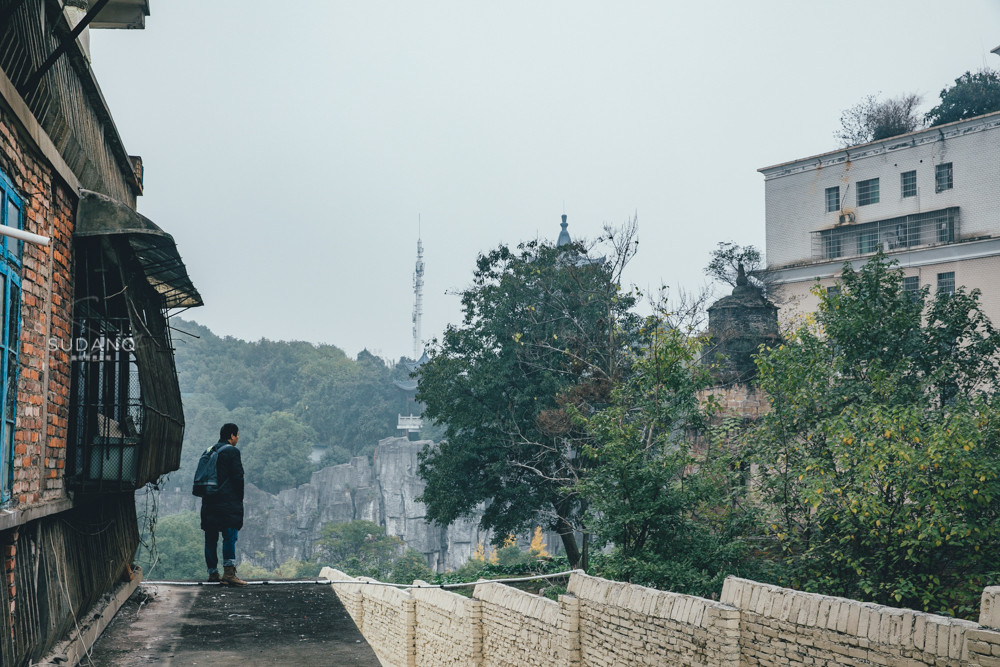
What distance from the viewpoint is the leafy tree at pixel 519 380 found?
3017cm

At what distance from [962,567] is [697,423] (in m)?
6.75

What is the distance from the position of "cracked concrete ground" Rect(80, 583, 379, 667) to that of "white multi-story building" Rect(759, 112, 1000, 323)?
1093 inches

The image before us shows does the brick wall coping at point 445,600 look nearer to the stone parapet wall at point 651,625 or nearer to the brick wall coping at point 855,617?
the stone parapet wall at point 651,625

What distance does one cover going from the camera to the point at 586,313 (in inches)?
1244

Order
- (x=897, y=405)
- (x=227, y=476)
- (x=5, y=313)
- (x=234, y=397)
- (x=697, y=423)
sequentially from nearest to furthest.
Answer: (x=5, y=313)
(x=227, y=476)
(x=897, y=405)
(x=697, y=423)
(x=234, y=397)

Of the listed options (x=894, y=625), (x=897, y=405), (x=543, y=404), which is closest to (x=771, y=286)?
(x=543, y=404)

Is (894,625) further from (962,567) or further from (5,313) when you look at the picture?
(5,313)

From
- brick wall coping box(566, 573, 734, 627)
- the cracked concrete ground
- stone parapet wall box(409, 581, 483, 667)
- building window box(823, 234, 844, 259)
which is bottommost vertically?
stone parapet wall box(409, 581, 483, 667)

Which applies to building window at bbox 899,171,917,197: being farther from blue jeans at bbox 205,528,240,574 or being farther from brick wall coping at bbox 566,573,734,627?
blue jeans at bbox 205,528,240,574

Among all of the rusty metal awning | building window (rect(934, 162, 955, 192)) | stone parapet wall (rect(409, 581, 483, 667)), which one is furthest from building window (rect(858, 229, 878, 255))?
the rusty metal awning

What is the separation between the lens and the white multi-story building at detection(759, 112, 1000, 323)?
35.4 metres

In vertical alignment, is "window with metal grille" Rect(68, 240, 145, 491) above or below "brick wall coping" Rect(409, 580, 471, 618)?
above

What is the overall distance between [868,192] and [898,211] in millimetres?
1542

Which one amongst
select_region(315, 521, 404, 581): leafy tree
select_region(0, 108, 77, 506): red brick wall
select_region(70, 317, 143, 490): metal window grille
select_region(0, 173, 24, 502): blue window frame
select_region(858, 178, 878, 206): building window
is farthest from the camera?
select_region(315, 521, 404, 581): leafy tree
